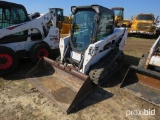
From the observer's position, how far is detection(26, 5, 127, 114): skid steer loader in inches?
186

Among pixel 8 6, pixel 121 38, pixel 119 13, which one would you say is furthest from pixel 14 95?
pixel 119 13

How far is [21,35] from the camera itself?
21.5 ft

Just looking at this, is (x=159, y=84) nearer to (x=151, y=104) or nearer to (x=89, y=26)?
(x=151, y=104)

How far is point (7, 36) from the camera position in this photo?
242 inches

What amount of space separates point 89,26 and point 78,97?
2.32 metres

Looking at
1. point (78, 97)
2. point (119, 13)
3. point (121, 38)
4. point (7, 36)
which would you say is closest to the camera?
point (78, 97)

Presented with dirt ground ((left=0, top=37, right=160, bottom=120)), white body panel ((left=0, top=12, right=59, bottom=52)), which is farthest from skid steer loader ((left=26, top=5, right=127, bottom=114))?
white body panel ((left=0, top=12, right=59, bottom=52))

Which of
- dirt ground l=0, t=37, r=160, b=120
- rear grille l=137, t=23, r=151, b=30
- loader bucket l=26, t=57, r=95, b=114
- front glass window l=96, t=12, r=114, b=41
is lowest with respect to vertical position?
dirt ground l=0, t=37, r=160, b=120

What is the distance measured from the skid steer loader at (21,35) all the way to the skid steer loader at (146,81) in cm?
341

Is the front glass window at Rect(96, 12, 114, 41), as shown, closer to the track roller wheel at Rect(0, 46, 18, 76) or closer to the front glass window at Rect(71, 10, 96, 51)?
the front glass window at Rect(71, 10, 96, 51)

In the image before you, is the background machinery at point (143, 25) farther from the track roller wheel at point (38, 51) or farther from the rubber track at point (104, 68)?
the track roller wheel at point (38, 51)

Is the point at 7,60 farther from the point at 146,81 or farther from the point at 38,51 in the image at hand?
the point at 146,81

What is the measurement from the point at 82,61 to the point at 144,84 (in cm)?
179

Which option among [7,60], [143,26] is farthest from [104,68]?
[143,26]
